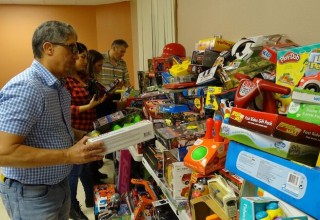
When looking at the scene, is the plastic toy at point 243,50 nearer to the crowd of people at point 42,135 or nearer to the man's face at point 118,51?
the crowd of people at point 42,135

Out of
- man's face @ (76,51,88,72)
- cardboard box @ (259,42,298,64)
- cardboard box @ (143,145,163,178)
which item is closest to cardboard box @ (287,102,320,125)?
cardboard box @ (259,42,298,64)

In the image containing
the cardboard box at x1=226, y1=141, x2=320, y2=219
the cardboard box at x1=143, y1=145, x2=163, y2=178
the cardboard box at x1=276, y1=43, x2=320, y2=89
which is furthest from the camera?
the cardboard box at x1=143, y1=145, x2=163, y2=178

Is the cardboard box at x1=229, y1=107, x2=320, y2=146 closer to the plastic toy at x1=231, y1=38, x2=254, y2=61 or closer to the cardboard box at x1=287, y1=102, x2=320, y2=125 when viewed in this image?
the cardboard box at x1=287, y1=102, x2=320, y2=125

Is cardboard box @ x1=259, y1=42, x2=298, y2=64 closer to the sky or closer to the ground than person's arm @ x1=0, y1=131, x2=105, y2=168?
closer to the sky

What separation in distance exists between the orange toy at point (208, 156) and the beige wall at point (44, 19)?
5475mm

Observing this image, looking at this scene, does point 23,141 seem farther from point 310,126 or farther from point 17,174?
point 310,126

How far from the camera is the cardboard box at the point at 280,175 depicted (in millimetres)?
611

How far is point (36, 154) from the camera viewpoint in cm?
117

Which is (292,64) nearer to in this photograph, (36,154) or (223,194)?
(223,194)

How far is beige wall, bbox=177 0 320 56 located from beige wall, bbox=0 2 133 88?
3625 millimetres

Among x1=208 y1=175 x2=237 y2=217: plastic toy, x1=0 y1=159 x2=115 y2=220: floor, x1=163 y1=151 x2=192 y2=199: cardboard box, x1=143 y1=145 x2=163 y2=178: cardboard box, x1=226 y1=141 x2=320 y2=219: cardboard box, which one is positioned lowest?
x1=0 y1=159 x2=115 y2=220: floor

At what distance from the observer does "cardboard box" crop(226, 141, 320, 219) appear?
61cm

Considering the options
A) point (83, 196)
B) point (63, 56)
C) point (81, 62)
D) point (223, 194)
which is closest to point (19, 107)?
point (63, 56)

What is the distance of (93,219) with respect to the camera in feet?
8.66
